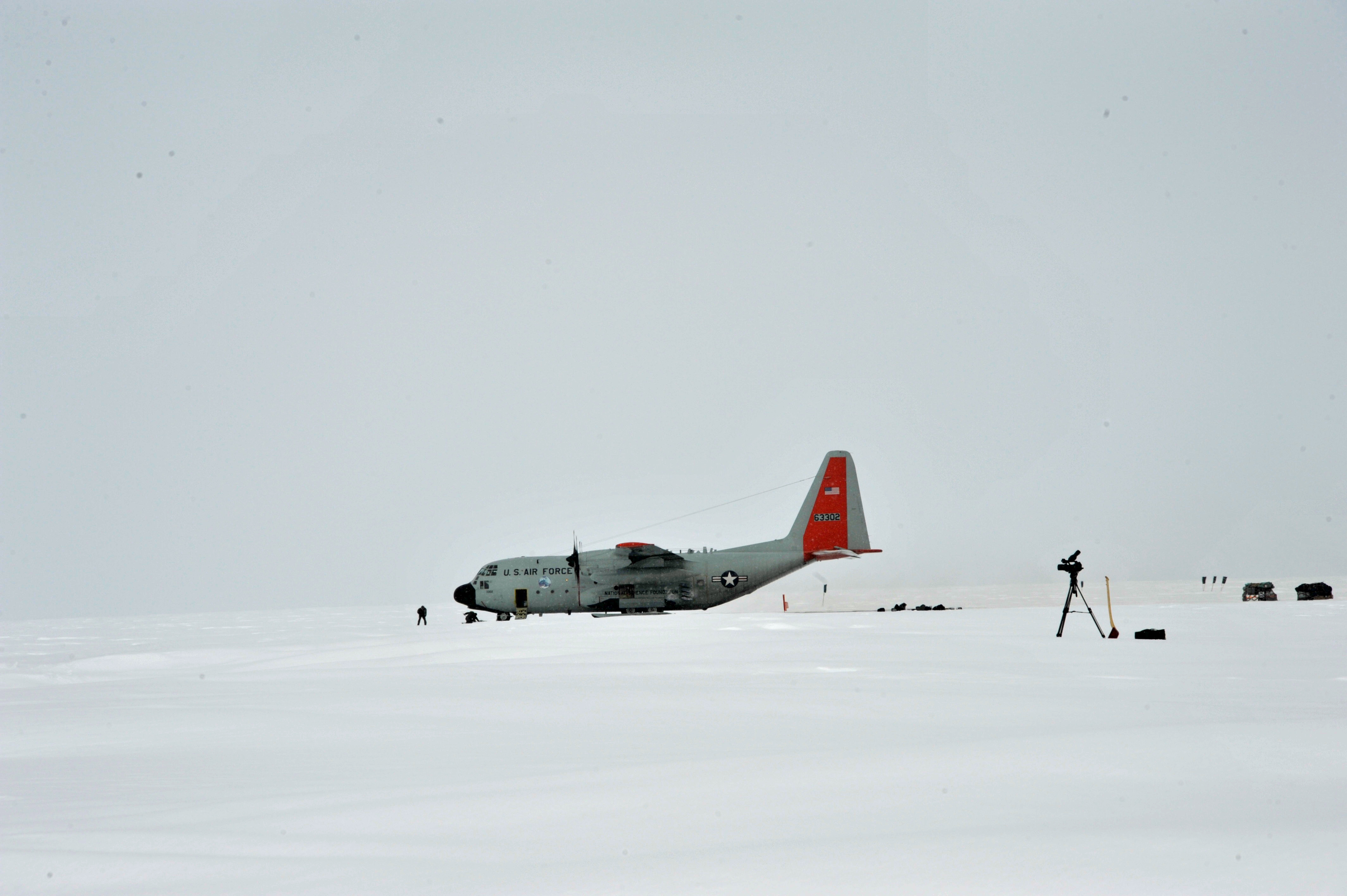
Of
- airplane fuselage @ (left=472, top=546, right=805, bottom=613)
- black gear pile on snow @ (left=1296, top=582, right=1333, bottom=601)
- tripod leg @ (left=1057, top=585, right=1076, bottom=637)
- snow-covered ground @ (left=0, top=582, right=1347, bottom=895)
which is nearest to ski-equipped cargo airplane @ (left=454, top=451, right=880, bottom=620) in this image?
airplane fuselage @ (left=472, top=546, right=805, bottom=613)

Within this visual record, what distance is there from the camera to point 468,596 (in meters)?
41.6

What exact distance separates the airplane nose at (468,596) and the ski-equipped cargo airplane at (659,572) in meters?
0.04

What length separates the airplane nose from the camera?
41.3 metres

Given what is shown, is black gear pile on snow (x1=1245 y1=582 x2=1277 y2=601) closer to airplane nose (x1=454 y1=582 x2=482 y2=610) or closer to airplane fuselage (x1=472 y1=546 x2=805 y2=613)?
airplane fuselage (x1=472 y1=546 x2=805 y2=613)

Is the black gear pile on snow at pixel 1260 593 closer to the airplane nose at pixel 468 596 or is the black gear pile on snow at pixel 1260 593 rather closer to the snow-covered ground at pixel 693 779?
the snow-covered ground at pixel 693 779

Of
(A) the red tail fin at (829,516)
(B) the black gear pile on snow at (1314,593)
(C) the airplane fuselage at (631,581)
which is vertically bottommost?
(B) the black gear pile on snow at (1314,593)

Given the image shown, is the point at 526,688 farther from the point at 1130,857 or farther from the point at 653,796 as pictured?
the point at 1130,857

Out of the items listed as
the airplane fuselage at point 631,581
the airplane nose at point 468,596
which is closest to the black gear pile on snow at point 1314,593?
the airplane fuselage at point 631,581

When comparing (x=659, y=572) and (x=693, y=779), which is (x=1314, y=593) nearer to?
(x=659, y=572)

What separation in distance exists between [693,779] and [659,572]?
3508 centimetres

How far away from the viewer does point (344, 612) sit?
6456cm

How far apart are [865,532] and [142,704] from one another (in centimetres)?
3506

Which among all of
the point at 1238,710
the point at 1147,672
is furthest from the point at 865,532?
the point at 1238,710

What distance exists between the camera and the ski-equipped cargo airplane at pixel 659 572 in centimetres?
4081
